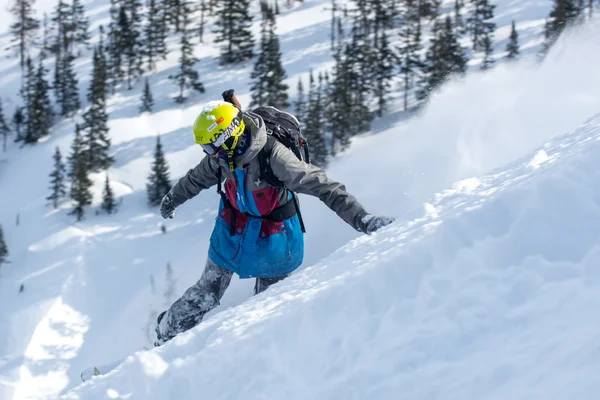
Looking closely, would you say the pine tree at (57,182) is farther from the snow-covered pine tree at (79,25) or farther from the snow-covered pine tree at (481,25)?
the snow-covered pine tree at (481,25)

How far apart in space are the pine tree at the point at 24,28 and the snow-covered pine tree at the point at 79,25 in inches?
129

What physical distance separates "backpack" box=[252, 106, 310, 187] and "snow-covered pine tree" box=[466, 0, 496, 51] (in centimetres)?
4390

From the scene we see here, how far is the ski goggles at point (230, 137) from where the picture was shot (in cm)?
525

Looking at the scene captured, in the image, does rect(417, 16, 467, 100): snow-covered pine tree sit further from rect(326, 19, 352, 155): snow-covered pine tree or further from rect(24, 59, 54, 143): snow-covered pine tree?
rect(24, 59, 54, 143): snow-covered pine tree

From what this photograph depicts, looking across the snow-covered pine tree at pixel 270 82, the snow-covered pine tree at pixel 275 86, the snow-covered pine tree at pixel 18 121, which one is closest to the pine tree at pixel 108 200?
the snow-covered pine tree at pixel 270 82

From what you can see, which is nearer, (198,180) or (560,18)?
(198,180)

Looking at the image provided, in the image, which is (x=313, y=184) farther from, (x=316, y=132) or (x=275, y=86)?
(x=275, y=86)

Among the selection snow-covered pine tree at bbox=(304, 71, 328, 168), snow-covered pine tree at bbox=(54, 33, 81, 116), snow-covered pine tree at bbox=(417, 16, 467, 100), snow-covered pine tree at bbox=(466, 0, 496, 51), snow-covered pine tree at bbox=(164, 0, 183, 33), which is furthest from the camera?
snow-covered pine tree at bbox=(164, 0, 183, 33)

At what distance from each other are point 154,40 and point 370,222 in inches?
2036

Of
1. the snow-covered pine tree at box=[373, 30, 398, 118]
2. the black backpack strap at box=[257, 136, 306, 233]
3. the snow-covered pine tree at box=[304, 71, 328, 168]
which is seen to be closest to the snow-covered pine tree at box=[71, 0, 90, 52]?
the snow-covered pine tree at box=[373, 30, 398, 118]

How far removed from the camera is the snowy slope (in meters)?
3.06

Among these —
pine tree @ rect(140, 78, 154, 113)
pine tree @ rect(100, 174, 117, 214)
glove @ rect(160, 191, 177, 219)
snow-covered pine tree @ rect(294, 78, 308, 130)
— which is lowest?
pine tree @ rect(100, 174, 117, 214)

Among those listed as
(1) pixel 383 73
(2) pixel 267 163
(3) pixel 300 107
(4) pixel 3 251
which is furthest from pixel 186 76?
(2) pixel 267 163

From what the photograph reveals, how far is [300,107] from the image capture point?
42031 millimetres
